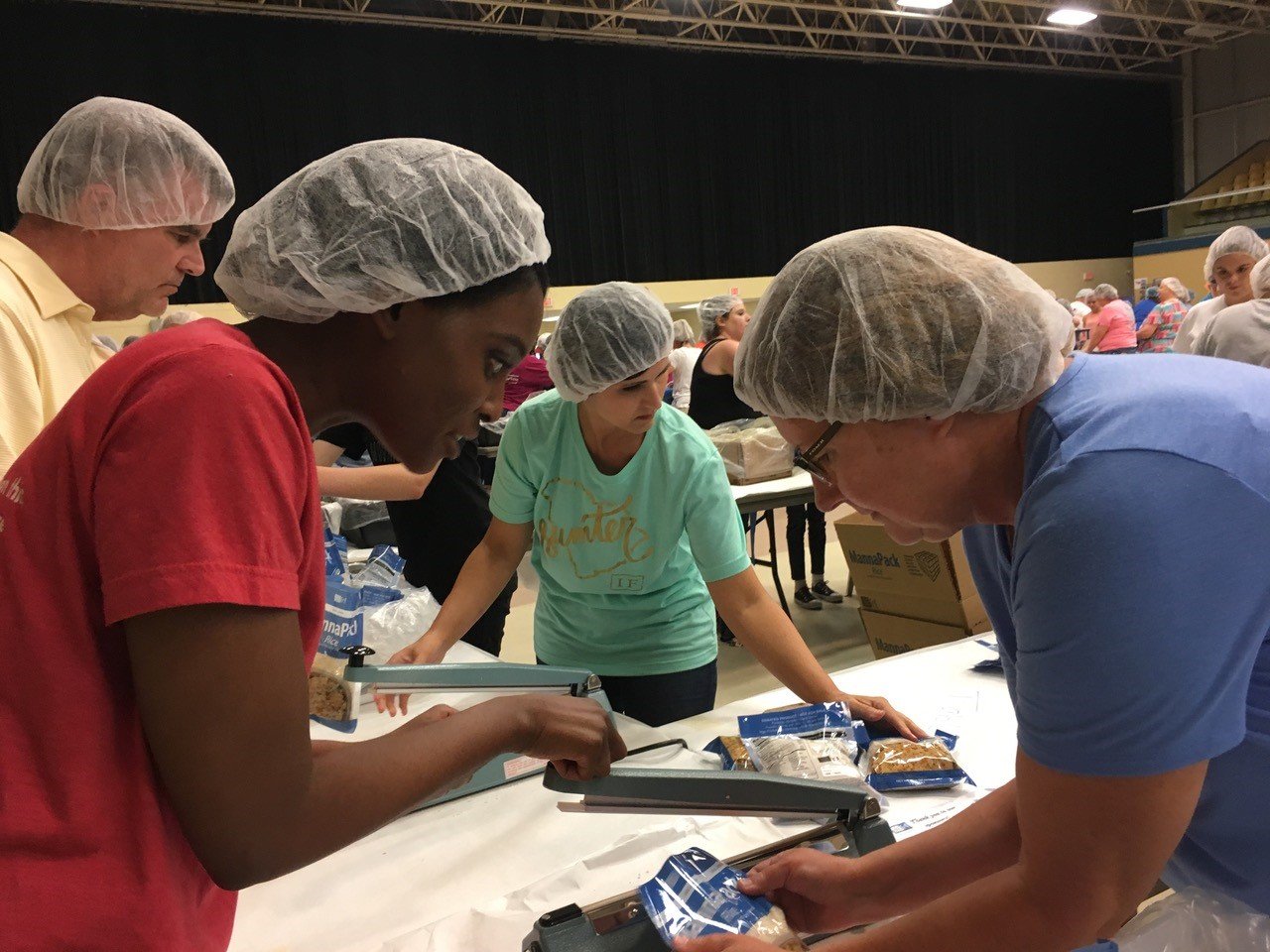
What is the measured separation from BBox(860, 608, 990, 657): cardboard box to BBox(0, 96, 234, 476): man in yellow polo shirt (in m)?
2.36

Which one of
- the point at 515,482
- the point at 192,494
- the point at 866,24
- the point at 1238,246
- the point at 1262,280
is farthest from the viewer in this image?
the point at 866,24

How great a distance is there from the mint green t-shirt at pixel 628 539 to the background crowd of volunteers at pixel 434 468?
801mm

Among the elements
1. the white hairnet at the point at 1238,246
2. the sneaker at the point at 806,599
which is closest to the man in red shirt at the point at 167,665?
the sneaker at the point at 806,599

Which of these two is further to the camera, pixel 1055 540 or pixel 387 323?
pixel 387 323

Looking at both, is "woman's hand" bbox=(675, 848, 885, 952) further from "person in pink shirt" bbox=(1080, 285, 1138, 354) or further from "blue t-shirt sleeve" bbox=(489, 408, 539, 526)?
"person in pink shirt" bbox=(1080, 285, 1138, 354)

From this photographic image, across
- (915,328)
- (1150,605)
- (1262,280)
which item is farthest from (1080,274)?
(1150,605)

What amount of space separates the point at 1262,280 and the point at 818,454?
3.77 m

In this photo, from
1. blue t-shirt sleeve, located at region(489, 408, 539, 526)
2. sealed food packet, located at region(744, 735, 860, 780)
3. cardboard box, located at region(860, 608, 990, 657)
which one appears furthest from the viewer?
cardboard box, located at region(860, 608, 990, 657)

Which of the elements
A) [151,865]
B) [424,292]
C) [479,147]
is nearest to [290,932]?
[151,865]

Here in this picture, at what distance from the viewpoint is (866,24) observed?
1191 centimetres

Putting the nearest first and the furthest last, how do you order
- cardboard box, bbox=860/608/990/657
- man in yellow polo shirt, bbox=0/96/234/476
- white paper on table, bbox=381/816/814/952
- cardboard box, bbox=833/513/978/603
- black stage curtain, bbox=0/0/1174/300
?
white paper on table, bbox=381/816/814/952 < man in yellow polo shirt, bbox=0/96/234/476 < cardboard box, bbox=833/513/978/603 < cardboard box, bbox=860/608/990/657 < black stage curtain, bbox=0/0/1174/300

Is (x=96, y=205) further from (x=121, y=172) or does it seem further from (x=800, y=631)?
(x=800, y=631)

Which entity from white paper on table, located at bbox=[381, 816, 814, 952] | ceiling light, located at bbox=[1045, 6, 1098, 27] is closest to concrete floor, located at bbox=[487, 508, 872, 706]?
white paper on table, located at bbox=[381, 816, 814, 952]

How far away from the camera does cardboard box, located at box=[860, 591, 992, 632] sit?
9.61 ft
